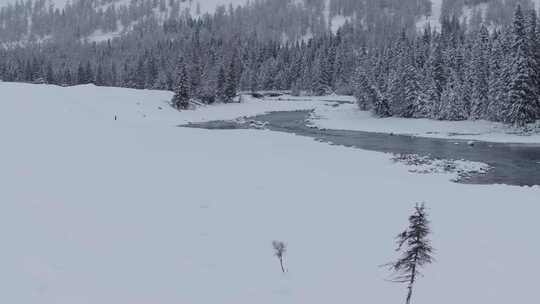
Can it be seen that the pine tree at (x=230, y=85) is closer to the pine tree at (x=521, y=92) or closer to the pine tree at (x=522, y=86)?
the pine tree at (x=522, y=86)

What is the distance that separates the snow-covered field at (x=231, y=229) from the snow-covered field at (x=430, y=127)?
27759 mm

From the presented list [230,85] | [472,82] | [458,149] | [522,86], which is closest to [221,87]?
[230,85]

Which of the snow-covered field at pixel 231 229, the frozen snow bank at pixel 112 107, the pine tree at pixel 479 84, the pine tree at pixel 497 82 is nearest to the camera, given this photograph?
the snow-covered field at pixel 231 229

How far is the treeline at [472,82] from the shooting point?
57.9 metres

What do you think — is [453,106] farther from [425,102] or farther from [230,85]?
[230,85]

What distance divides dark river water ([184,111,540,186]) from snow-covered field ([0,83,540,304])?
20.0 ft

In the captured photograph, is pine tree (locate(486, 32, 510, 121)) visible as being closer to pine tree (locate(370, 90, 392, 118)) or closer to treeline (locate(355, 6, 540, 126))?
treeline (locate(355, 6, 540, 126))

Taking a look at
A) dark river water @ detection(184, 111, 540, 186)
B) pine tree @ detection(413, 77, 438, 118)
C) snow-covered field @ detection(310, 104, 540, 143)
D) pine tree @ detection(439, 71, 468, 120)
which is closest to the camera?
dark river water @ detection(184, 111, 540, 186)

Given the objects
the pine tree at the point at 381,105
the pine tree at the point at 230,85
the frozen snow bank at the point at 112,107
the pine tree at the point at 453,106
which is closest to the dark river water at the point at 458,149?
the frozen snow bank at the point at 112,107

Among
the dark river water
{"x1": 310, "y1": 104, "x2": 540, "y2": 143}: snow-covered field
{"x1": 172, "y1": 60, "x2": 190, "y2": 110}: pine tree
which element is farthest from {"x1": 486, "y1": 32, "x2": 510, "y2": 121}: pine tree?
{"x1": 172, "y1": 60, "x2": 190, "y2": 110}: pine tree

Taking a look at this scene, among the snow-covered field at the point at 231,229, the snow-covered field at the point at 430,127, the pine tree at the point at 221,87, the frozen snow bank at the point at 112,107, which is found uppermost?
the pine tree at the point at 221,87

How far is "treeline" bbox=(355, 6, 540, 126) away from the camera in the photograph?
57938 millimetres

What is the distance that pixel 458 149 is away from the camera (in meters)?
46.7

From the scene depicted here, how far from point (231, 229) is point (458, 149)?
35.7m
